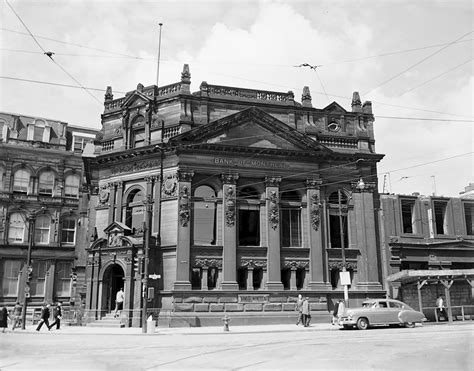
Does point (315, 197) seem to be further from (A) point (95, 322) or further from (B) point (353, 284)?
(A) point (95, 322)

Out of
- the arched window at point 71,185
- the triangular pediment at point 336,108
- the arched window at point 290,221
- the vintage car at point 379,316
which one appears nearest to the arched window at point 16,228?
the arched window at point 71,185

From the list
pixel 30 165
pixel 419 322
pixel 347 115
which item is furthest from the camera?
pixel 30 165

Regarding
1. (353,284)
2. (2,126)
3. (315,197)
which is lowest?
(353,284)

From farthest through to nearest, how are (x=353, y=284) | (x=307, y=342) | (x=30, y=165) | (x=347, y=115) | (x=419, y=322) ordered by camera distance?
(x=30, y=165) → (x=347, y=115) → (x=353, y=284) → (x=419, y=322) → (x=307, y=342)

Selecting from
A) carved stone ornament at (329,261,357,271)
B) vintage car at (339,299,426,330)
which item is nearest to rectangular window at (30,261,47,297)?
carved stone ornament at (329,261,357,271)

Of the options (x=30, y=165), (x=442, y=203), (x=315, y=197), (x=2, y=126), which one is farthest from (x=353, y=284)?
(x=2, y=126)

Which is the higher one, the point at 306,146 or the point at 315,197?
the point at 306,146

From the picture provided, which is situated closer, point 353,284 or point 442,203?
point 353,284

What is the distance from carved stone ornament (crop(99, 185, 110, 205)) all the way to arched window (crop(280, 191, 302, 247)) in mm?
13631

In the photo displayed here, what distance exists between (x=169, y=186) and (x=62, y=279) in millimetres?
23936

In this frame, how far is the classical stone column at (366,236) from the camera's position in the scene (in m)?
37.8

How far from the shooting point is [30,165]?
5434 cm


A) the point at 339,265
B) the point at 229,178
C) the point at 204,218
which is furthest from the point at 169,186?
the point at 339,265

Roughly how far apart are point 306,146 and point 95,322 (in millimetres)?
19872
